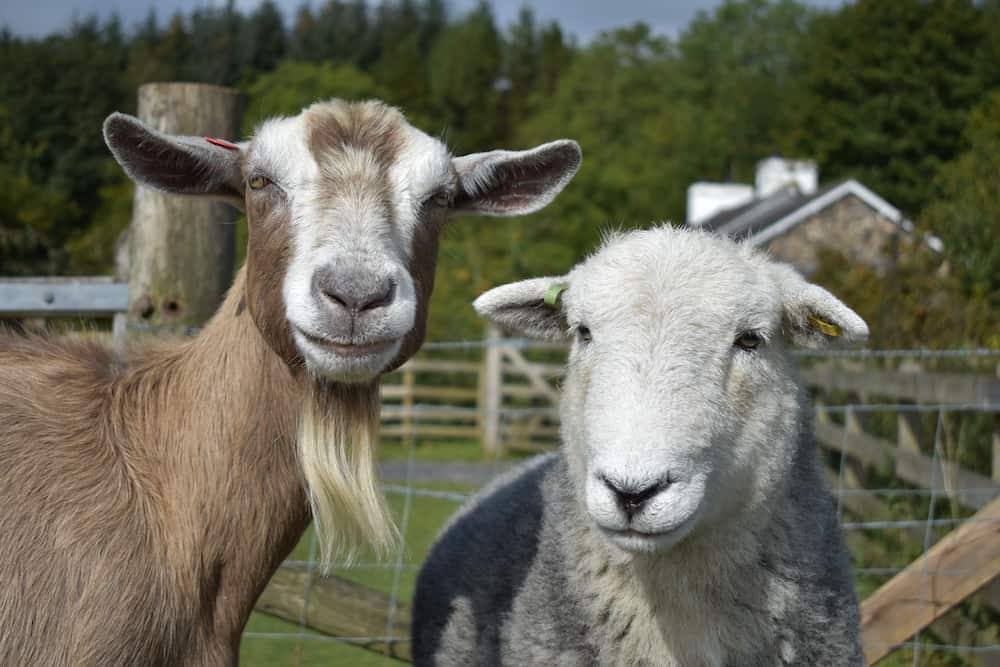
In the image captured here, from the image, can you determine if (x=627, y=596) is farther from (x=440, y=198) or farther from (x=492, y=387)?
(x=492, y=387)

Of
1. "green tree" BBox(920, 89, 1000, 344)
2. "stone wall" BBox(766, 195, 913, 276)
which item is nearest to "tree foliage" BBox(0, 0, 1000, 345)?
"green tree" BBox(920, 89, 1000, 344)

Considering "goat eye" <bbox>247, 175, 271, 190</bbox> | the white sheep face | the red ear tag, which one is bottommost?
the white sheep face

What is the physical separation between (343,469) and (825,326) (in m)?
1.58

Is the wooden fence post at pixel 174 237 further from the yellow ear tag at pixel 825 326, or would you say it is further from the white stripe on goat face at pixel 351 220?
the yellow ear tag at pixel 825 326

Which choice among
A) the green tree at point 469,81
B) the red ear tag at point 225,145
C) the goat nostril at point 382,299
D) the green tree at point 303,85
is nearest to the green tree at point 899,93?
the green tree at point 303,85

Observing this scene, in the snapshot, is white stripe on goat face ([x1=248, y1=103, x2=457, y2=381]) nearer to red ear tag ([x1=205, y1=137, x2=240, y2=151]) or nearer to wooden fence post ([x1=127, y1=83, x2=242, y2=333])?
red ear tag ([x1=205, y1=137, x2=240, y2=151])

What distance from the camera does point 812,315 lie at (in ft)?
10.8

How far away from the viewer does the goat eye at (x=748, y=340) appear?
3.15 m

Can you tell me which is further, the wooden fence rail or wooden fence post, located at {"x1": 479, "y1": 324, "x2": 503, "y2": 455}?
wooden fence post, located at {"x1": 479, "y1": 324, "x2": 503, "y2": 455}

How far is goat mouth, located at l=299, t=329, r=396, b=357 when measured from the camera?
117 inches

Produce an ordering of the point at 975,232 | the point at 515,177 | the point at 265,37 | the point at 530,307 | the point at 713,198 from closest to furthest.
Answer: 1. the point at 530,307
2. the point at 515,177
3. the point at 975,232
4. the point at 713,198
5. the point at 265,37

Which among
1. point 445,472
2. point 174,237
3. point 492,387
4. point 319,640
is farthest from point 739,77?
point 174,237

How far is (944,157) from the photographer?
45.1m

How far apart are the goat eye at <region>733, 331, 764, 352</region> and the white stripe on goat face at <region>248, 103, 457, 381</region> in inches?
39.0
